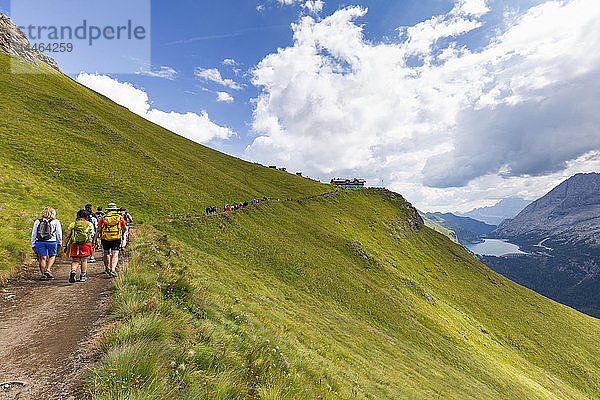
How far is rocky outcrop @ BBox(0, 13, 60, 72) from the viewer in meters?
92.9

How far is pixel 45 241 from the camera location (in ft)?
34.4

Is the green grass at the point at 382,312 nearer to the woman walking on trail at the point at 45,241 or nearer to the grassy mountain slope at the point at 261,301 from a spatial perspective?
the grassy mountain slope at the point at 261,301

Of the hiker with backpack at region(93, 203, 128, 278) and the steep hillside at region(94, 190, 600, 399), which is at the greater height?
the hiker with backpack at region(93, 203, 128, 278)

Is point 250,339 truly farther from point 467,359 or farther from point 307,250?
point 467,359

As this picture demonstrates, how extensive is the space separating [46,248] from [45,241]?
0.33 metres

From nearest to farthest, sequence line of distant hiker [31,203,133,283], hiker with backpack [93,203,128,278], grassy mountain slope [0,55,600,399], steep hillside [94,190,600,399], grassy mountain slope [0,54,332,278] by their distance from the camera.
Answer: grassy mountain slope [0,55,600,399] < steep hillside [94,190,600,399] < line of distant hiker [31,203,133,283] < hiker with backpack [93,203,128,278] < grassy mountain slope [0,54,332,278]

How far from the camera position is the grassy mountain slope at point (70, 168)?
72.4ft

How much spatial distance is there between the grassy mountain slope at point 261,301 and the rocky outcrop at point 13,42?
113 ft

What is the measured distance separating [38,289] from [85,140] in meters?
50.9

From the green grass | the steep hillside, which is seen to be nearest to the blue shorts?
the steep hillside

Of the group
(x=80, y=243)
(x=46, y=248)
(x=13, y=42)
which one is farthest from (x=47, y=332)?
(x=13, y=42)

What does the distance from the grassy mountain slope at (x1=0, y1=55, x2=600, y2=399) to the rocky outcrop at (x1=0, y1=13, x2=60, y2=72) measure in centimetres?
3457

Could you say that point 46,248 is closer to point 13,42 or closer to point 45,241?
point 45,241

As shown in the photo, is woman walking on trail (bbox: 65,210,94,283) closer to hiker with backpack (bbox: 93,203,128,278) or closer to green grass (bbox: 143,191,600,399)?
hiker with backpack (bbox: 93,203,128,278)
